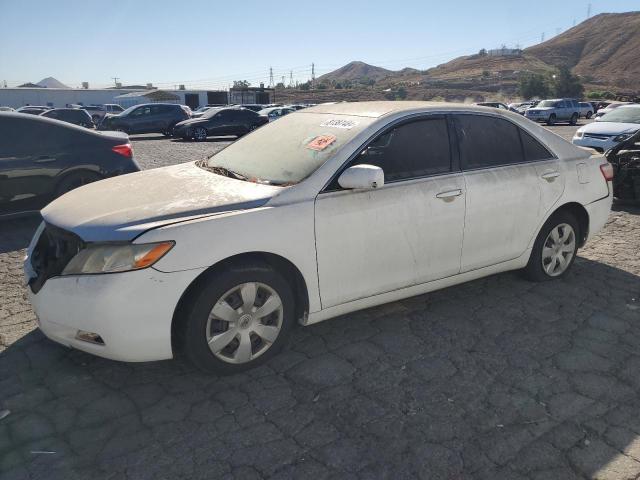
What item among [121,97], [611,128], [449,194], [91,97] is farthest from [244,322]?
[91,97]

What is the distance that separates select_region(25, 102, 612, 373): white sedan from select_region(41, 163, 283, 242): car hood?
0.04 feet

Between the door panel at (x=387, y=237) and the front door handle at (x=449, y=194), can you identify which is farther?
the front door handle at (x=449, y=194)

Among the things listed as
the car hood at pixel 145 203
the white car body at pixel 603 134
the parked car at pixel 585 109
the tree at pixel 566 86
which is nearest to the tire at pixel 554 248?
the car hood at pixel 145 203

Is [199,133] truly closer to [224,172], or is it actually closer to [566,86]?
[224,172]

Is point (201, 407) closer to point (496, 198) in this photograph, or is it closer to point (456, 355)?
point (456, 355)

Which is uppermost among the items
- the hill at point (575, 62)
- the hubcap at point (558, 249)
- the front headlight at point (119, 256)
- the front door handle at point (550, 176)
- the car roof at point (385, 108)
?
the hill at point (575, 62)

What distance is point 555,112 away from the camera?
105ft

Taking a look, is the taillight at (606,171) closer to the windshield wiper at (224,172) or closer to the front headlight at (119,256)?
the windshield wiper at (224,172)

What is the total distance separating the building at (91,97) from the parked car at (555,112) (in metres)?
36.3

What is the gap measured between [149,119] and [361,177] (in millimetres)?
22376

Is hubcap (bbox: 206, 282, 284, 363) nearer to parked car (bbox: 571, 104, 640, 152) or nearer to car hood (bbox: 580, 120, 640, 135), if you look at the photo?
parked car (bbox: 571, 104, 640, 152)

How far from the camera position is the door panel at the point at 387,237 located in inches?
128

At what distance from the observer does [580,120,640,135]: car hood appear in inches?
473

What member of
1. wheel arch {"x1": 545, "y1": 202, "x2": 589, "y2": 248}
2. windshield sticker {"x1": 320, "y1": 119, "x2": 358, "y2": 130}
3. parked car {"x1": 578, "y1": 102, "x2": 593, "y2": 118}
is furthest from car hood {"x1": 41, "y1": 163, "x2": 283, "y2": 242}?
parked car {"x1": 578, "y1": 102, "x2": 593, "y2": 118}
